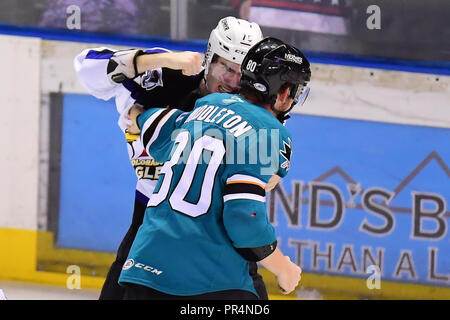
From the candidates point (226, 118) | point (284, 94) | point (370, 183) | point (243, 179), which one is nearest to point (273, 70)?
point (284, 94)

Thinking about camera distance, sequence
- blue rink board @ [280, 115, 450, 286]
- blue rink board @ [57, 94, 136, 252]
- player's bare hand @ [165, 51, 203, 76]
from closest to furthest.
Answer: player's bare hand @ [165, 51, 203, 76]
blue rink board @ [280, 115, 450, 286]
blue rink board @ [57, 94, 136, 252]

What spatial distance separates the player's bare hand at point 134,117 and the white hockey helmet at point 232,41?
297mm

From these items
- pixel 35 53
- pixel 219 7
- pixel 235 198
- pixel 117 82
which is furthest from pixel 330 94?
pixel 235 198

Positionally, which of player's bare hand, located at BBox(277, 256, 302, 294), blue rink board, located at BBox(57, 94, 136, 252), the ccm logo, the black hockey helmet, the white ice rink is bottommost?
the white ice rink

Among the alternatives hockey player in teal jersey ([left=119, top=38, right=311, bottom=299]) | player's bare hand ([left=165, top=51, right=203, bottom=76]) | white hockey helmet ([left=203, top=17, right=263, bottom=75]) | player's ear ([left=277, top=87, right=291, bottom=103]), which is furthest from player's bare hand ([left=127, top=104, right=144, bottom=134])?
player's ear ([left=277, top=87, right=291, bottom=103])

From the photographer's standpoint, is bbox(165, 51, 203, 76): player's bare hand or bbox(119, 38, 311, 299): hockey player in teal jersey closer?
bbox(119, 38, 311, 299): hockey player in teal jersey

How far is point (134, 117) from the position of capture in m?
3.37

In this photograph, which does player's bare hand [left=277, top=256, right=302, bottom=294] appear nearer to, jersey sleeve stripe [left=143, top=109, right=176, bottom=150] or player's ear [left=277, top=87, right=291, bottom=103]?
player's ear [left=277, top=87, right=291, bottom=103]

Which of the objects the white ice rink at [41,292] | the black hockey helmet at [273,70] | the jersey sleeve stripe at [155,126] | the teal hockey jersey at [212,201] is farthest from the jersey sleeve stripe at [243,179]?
the white ice rink at [41,292]

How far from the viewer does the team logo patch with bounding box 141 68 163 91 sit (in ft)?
11.8

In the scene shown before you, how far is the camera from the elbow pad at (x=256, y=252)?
9.29 feet

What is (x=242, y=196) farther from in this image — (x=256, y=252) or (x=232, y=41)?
(x=232, y=41)

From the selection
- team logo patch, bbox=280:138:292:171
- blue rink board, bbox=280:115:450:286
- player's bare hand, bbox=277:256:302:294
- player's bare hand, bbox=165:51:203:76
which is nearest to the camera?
team logo patch, bbox=280:138:292:171
